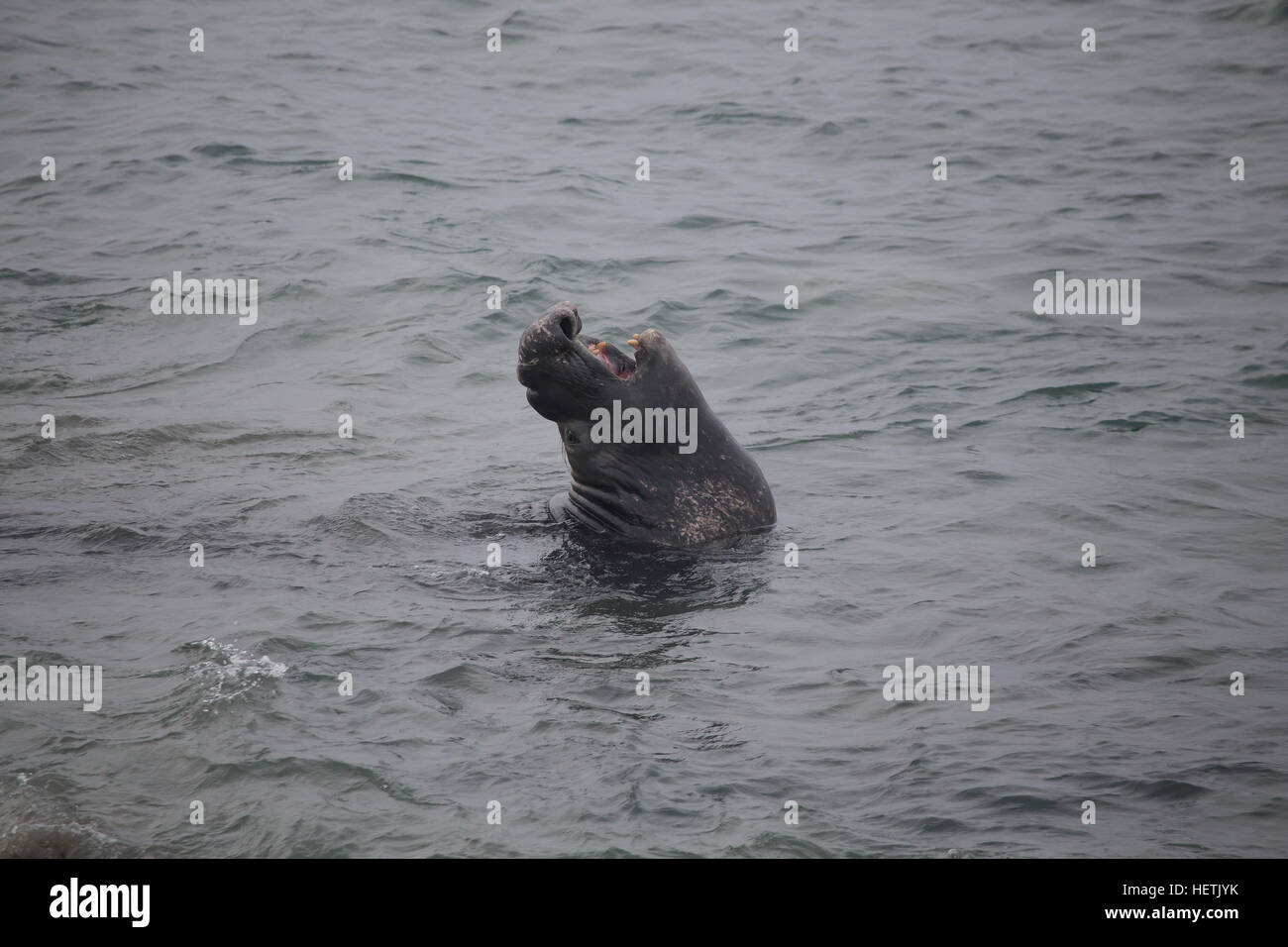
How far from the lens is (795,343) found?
12141 mm

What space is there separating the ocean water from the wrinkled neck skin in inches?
9.8

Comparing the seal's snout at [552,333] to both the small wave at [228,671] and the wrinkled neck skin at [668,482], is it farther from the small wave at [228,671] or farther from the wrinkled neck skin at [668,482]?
the small wave at [228,671]

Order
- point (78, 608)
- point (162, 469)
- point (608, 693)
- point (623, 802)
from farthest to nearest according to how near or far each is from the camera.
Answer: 1. point (162, 469)
2. point (78, 608)
3. point (608, 693)
4. point (623, 802)

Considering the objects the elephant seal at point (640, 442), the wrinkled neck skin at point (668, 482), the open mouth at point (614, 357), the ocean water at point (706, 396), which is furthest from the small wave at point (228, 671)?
the open mouth at point (614, 357)

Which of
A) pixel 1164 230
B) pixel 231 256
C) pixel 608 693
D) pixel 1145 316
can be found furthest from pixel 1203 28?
pixel 608 693

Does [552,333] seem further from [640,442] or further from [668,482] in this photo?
[668,482]

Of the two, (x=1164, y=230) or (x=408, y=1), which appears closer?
(x=1164, y=230)

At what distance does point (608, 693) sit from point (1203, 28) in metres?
18.1

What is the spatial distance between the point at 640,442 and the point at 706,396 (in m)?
3.97

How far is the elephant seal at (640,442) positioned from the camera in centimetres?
704

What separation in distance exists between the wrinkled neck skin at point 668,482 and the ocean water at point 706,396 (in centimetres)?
25
